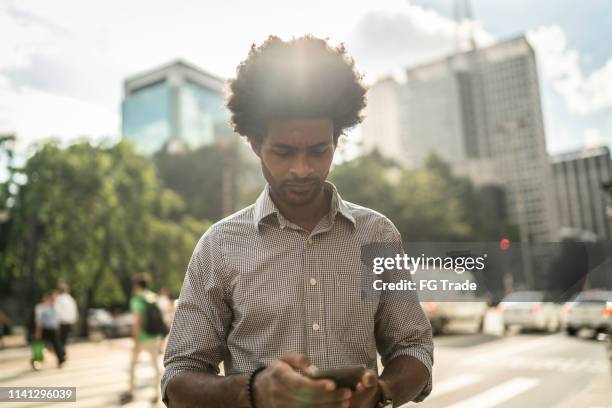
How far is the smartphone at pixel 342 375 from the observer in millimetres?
1010

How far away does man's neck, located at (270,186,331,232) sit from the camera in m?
1.55

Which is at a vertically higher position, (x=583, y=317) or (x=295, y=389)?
(x=295, y=389)

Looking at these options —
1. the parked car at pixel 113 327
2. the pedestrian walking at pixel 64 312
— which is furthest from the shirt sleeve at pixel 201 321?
the parked car at pixel 113 327

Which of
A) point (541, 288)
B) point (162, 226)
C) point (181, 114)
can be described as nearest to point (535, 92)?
point (181, 114)

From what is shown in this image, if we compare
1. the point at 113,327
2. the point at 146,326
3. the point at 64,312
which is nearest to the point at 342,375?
the point at 146,326

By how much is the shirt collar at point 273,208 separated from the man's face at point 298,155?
0.08 m

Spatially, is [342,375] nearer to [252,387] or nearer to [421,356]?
[252,387]

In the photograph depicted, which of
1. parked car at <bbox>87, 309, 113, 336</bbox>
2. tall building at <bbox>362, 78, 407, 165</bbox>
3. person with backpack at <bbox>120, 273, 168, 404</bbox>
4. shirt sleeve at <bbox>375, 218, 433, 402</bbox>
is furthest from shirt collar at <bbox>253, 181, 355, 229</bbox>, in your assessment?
tall building at <bbox>362, 78, 407, 165</bbox>

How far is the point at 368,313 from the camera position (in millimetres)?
1489

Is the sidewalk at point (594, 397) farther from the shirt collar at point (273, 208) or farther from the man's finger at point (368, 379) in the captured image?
the man's finger at point (368, 379)

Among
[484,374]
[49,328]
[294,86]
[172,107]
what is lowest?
[484,374]

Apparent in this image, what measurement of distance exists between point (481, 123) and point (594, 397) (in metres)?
72.4

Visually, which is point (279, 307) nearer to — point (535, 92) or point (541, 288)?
point (541, 288)

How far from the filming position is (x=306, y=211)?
156cm
